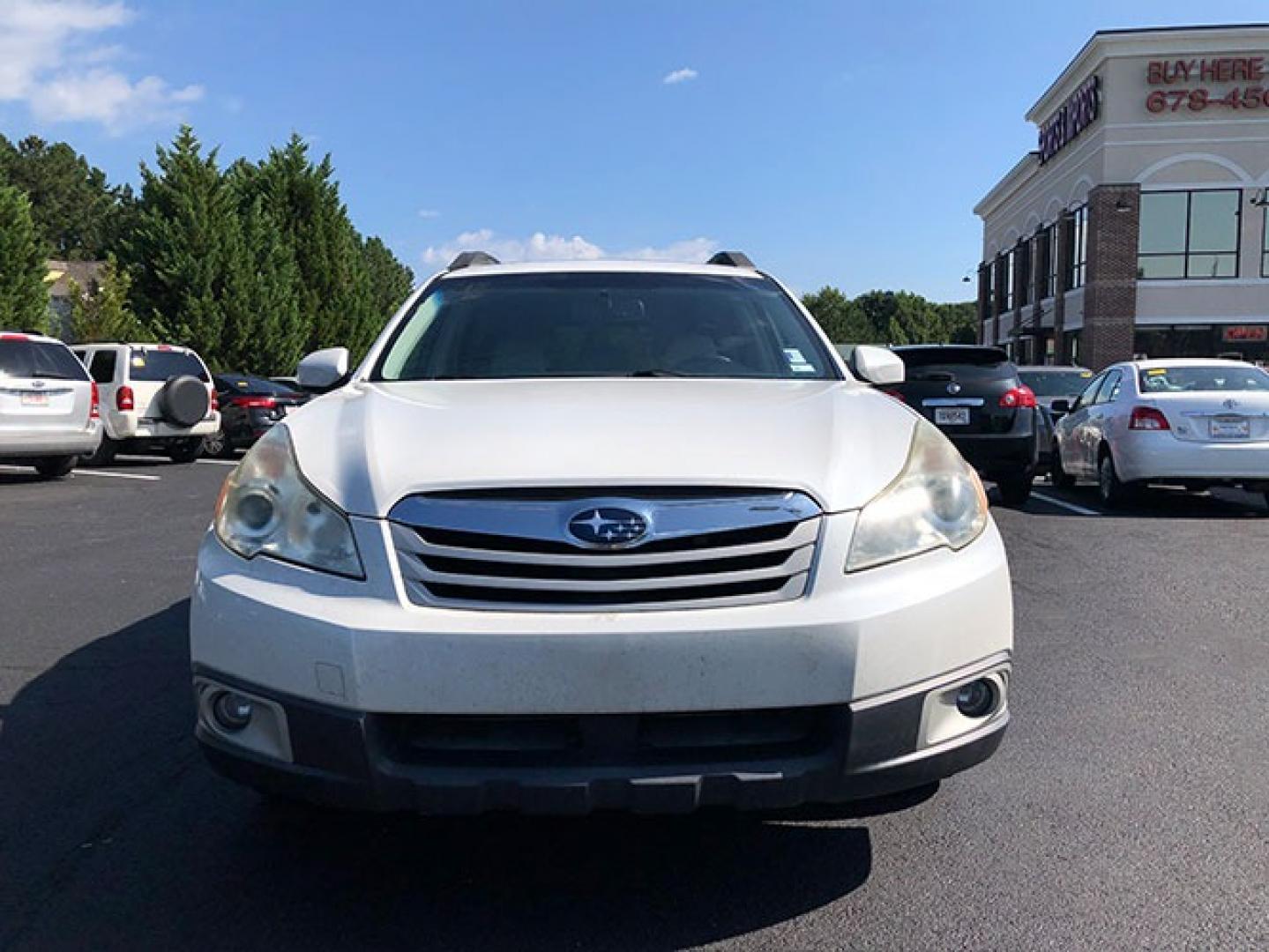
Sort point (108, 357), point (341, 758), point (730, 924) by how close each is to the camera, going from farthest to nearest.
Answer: point (108, 357) → point (730, 924) → point (341, 758)

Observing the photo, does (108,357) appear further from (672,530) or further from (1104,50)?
(1104,50)

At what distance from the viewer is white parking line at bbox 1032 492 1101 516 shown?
33.1 ft

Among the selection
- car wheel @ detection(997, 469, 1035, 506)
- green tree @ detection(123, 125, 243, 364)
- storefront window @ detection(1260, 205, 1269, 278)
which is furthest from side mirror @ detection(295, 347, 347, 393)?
storefront window @ detection(1260, 205, 1269, 278)

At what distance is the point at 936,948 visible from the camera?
8.14 ft

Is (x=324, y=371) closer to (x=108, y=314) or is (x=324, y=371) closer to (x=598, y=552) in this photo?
(x=598, y=552)

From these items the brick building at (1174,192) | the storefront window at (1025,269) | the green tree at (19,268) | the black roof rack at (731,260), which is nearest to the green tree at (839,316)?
the storefront window at (1025,269)

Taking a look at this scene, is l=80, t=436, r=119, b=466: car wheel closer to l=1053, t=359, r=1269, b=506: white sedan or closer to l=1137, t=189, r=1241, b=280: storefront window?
l=1053, t=359, r=1269, b=506: white sedan

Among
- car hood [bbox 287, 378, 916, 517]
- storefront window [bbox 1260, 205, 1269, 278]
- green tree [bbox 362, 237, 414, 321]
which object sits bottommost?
car hood [bbox 287, 378, 916, 517]

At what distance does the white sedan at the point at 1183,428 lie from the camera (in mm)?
9375

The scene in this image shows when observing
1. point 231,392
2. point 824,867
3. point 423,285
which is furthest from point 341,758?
point 231,392

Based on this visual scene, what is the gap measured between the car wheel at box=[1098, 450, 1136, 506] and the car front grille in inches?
337

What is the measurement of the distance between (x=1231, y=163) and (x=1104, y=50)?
198 inches

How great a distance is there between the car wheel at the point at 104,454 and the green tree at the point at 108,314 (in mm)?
11985

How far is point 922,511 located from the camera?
2.63m
